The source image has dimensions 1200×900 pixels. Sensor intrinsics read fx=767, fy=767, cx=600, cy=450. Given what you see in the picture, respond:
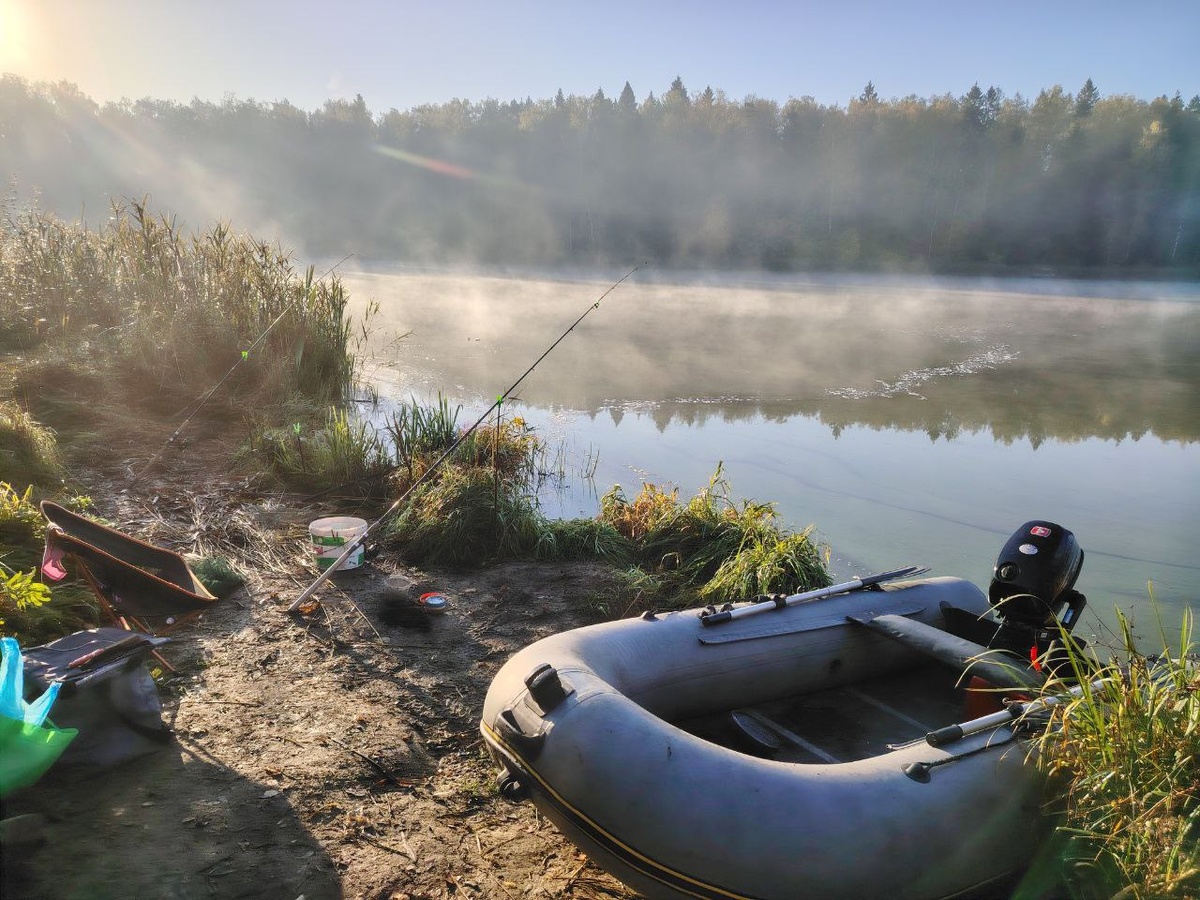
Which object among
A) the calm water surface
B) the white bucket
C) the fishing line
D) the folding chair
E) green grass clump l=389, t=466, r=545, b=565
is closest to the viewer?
the folding chair

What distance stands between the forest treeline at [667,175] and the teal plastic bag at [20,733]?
3479 centimetres

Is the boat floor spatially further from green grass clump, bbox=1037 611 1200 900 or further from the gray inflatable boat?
green grass clump, bbox=1037 611 1200 900

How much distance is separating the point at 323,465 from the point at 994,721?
493cm

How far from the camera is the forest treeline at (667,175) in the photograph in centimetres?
3747

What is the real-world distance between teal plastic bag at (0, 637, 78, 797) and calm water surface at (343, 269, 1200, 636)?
14.2 ft

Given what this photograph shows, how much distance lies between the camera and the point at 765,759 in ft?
8.05

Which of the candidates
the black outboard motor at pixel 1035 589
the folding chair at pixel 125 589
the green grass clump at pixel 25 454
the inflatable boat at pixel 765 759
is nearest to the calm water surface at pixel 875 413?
the black outboard motor at pixel 1035 589

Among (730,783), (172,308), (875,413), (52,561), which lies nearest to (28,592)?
(52,561)

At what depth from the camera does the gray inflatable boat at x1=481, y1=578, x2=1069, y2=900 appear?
6.70 ft

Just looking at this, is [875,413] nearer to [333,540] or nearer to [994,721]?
[333,540]

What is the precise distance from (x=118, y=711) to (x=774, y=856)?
6.71 feet

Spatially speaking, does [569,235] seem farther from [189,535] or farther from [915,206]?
[189,535]

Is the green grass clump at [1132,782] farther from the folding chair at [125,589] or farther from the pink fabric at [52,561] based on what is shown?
the pink fabric at [52,561]

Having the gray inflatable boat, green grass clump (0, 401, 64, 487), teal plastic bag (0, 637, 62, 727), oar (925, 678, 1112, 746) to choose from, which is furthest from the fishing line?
oar (925, 678, 1112, 746)
